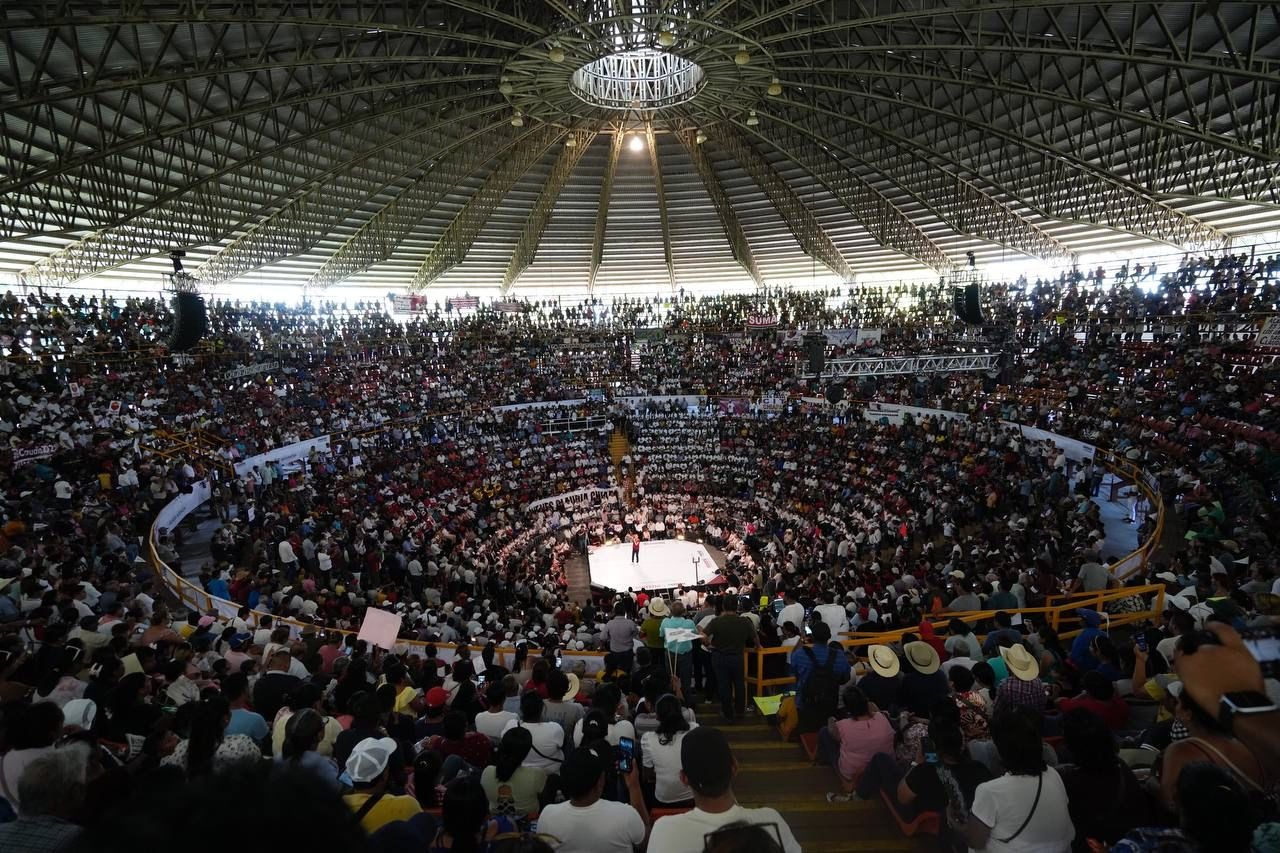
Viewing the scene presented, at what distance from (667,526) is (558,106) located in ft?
57.5

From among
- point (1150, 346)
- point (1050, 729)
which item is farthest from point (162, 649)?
point (1150, 346)

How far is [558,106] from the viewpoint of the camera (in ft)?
83.5

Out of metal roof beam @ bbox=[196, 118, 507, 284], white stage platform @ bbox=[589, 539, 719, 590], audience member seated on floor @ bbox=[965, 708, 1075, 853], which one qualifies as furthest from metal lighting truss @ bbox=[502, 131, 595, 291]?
audience member seated on floor @ bbox=[965, 708, 1075, 853]

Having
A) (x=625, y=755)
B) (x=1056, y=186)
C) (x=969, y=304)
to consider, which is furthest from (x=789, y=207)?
(x=625, y=755)

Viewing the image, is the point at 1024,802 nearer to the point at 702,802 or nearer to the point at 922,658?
the point at 702,802

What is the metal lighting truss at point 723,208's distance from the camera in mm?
31688

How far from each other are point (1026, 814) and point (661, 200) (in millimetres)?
36581

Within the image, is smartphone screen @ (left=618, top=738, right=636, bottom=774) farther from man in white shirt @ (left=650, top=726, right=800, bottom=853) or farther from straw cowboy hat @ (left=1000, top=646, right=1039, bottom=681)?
straw cowboy hat @ (left=1000, top=646, right=1039, bottom=681)

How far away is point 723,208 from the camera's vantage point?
3706 cm

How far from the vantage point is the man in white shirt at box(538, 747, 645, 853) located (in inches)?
131

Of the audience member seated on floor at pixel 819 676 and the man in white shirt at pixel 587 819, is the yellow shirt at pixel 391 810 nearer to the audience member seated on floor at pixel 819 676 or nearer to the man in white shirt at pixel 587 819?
the man in white shirt at pixel 587 819

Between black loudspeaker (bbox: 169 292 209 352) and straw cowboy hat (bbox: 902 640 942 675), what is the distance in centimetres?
1792

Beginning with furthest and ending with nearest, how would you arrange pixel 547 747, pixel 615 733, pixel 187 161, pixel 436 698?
pixel 187 161
pixel 436 698
pixel 615 733
pixel 547 747

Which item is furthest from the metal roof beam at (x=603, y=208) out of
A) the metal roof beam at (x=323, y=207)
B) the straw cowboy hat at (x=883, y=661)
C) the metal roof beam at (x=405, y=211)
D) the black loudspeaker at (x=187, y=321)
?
the straw cowboy hat at (x=883, y=661)
